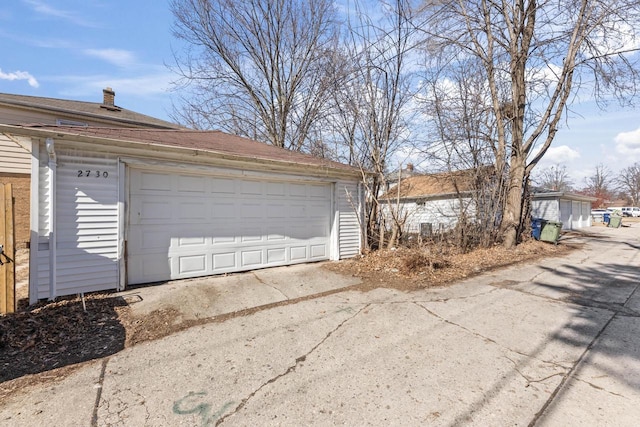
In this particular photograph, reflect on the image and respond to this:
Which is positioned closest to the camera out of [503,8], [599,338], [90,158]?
[599,338]

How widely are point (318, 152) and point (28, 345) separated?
10.1 m

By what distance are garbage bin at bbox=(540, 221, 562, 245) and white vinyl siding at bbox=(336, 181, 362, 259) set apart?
28.3ft

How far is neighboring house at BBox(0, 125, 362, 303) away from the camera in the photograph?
4422mm

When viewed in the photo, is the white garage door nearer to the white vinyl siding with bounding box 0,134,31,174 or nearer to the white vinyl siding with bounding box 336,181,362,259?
the white vinyl siding with bounding box 336,181,362,259

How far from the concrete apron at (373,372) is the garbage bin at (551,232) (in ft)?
27.1

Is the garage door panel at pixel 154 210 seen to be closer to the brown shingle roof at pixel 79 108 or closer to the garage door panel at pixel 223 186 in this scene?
the garage door panel at pixel 223 186

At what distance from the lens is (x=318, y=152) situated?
12.0 meters

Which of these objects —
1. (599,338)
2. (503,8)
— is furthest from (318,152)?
(599,338)

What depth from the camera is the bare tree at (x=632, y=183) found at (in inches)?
1832

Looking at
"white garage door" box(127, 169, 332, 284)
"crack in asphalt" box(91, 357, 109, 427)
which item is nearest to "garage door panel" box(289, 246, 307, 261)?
"white garage door" box(127, 169, 332, 284)

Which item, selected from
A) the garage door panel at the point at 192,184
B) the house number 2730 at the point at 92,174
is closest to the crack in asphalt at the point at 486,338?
the garage door panel at the point at 192,184

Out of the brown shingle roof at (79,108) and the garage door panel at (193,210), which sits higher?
the brown shingle roof at (79,108)

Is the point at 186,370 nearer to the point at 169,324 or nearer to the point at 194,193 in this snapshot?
the point at 169,324

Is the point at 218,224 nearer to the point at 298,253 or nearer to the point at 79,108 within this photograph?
the point at 298,253
